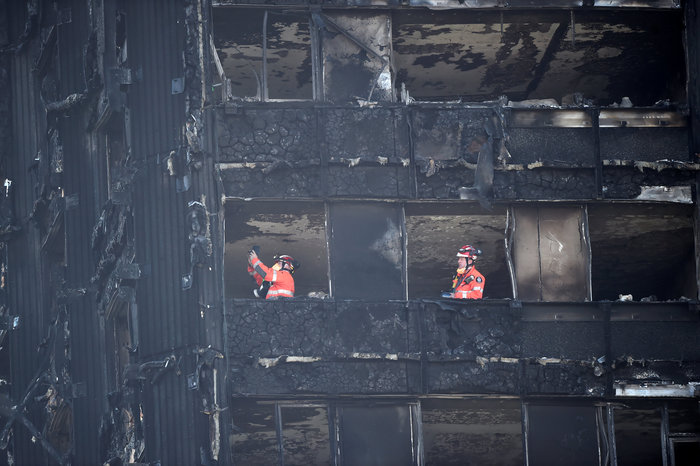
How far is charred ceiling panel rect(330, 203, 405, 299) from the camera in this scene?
2453 cm

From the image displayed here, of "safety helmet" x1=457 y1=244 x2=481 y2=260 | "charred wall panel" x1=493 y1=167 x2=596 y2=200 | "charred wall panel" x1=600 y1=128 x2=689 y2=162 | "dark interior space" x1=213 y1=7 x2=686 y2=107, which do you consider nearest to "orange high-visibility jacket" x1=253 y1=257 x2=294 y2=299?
"safety helmet" x1=457 y1=244 x2=481 y2=260

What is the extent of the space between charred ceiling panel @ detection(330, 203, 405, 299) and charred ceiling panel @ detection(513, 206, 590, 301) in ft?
7.76

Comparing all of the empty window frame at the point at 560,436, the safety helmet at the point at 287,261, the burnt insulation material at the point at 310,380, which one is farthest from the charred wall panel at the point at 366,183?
the empty window frame at the point at 560,436

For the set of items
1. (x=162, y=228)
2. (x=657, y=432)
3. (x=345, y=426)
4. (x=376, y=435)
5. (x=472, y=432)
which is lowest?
(x=657, y=432)

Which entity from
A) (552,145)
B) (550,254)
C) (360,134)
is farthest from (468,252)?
(360,134)

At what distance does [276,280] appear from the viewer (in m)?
24.5

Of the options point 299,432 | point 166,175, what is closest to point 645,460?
point 299,432

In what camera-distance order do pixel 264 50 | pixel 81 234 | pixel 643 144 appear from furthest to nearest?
1. pixel 81 234
2. pixel 643 144
3. pixel 264 50

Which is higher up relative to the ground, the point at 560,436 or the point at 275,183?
the point at 275,183

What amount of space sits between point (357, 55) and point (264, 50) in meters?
2.01

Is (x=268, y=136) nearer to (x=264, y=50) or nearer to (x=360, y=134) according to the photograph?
(x=264, y=50)

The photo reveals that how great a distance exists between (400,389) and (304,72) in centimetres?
802

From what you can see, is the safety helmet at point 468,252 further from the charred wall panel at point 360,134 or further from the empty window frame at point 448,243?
the charred wall panel at point 360,134

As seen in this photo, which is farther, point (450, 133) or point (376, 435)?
point (450, 133)
